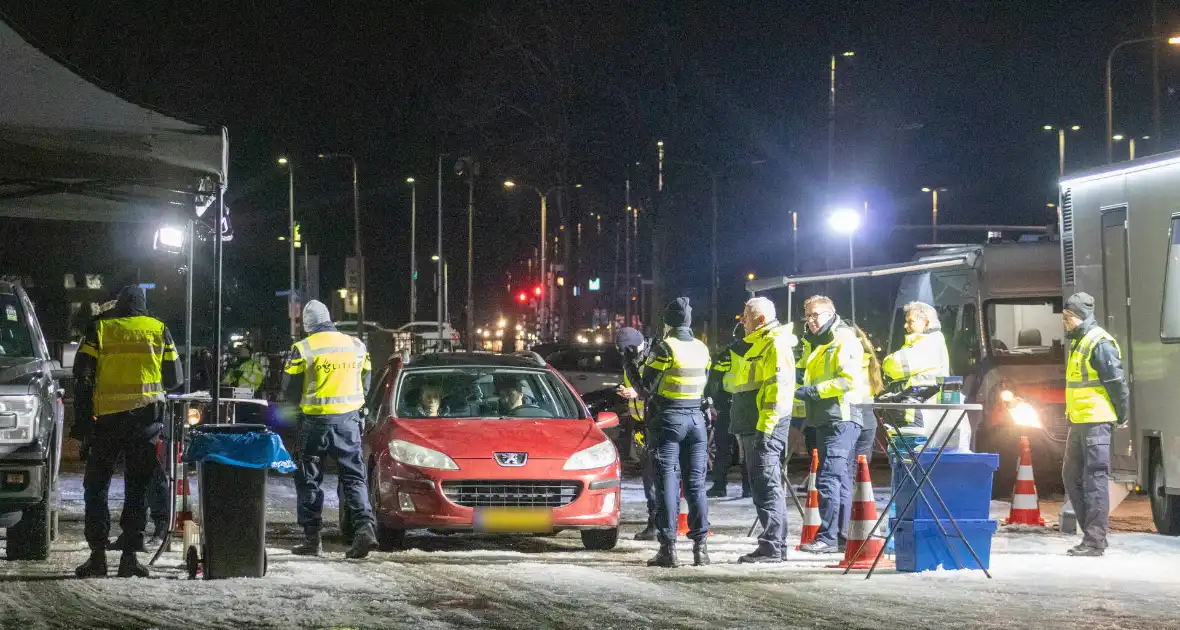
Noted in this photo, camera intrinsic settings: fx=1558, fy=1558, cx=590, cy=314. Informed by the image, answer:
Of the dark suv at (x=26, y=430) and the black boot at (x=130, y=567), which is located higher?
the dark suv at (x=26, y=430)

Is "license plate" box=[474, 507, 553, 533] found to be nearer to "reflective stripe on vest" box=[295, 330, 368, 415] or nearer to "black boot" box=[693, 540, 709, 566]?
"black boot" box=[693, 540, 709, 566]

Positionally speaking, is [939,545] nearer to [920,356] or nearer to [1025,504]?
[920,356]

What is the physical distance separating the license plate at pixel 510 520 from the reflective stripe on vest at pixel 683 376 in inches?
49.1

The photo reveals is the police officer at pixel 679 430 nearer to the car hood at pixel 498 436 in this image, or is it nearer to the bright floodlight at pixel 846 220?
the car hood at pixel 498 436

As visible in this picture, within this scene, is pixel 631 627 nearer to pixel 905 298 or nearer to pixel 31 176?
pixel 31 176

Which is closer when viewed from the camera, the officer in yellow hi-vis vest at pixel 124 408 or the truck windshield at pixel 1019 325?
the officer in yellow hi-vis vest at pixel 124 408

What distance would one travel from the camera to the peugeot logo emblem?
11141mm

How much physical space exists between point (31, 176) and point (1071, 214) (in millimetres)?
8525

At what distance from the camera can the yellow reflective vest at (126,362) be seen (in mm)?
10141

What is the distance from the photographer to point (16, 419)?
1020 centimetres

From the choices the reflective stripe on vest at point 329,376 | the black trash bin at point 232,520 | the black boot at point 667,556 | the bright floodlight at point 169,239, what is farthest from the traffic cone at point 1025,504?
the bright floodlight at point 169,239

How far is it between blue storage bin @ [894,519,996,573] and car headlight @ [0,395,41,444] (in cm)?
574

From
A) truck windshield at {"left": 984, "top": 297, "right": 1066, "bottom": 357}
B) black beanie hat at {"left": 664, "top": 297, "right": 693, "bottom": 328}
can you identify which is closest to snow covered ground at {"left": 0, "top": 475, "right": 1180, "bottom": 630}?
black beanie hat at {"left": 664, "top": 297, "right": 693, "bottom": 328}

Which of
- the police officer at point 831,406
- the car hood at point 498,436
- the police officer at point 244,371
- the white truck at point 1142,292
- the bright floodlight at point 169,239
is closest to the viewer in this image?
the car hood at point 498,436
